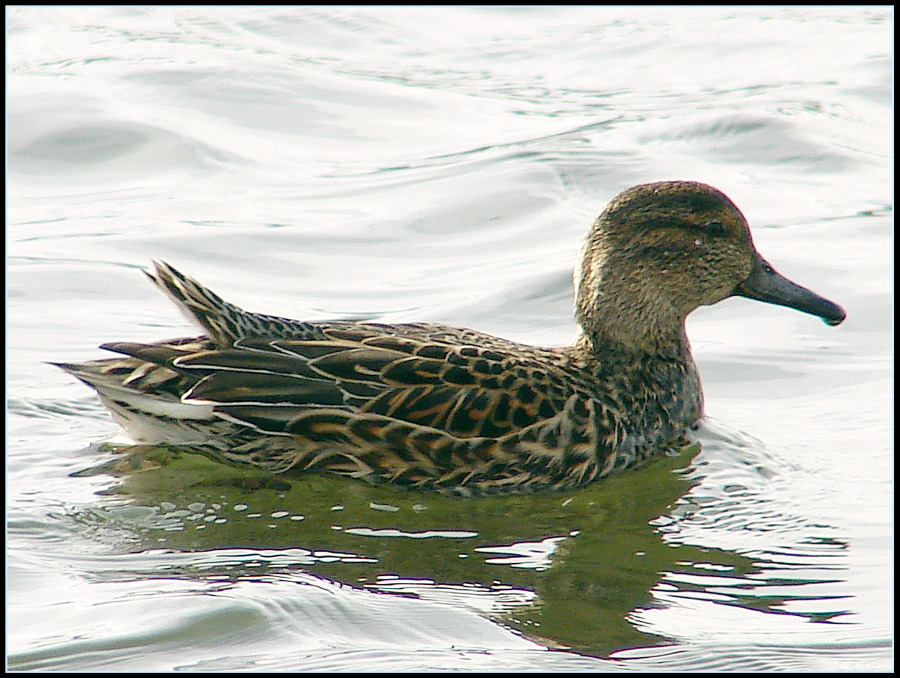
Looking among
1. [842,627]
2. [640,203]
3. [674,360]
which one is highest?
[640,203]

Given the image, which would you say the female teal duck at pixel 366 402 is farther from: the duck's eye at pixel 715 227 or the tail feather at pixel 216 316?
the duck's eye at pixel 715 227

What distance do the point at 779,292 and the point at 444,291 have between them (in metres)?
2.51

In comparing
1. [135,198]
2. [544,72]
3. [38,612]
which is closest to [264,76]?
[544,72]

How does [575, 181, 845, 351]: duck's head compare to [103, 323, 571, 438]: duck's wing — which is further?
Answer: [575, 181, 845, 351]: duck's head

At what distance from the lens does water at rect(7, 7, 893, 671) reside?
18.2 feet

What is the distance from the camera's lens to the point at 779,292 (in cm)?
764

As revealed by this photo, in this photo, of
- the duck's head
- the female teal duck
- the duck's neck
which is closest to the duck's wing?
the female teal duck

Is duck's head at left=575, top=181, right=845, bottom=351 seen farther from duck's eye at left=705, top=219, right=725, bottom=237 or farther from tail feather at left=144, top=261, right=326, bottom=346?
tail feather at left=144, top=261, right=326, bottom=346

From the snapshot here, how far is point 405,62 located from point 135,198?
14.2 ft

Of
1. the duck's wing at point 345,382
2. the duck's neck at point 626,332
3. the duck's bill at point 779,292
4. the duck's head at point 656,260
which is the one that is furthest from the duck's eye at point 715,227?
the duck's wing at point 345,382

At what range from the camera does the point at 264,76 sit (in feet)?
46.2

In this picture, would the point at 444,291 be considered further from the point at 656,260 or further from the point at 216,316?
the point at 216,316

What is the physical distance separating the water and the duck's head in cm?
63

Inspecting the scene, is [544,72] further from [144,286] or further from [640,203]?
[640,203]
